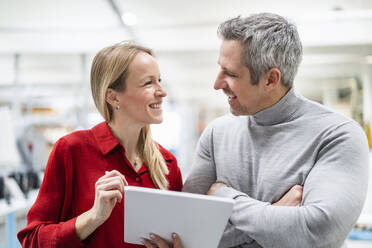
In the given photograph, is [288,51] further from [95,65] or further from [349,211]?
[95,65]

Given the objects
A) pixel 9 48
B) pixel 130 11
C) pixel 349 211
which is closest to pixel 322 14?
pixel 130 11

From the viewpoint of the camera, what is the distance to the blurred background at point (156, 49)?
13.3ft

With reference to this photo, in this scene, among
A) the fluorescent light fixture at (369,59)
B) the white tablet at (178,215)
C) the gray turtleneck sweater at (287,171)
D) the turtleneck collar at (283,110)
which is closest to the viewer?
the white tablet at (178,215)

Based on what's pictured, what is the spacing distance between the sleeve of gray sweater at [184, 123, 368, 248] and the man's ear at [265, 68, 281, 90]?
0.90 feet

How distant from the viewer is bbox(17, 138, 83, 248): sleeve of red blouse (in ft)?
3.88

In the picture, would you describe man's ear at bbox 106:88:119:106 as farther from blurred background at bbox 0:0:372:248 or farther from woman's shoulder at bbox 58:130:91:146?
blurred background at bbox 0:0:372:248

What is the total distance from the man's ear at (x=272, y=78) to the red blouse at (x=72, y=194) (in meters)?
0.62

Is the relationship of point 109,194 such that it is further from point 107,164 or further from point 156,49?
point 156,49

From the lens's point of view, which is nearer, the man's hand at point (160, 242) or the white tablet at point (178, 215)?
the white tablet at point (178, 215)

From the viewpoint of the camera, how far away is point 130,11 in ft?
15.6

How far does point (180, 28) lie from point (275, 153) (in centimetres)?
446

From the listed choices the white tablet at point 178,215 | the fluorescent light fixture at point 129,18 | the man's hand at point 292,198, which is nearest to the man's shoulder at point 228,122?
the man's hand at point 292,198

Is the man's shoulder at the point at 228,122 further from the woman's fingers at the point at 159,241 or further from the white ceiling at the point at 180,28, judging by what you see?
the white ceiling at the point at 180,28

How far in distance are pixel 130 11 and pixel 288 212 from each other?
13.9ft
